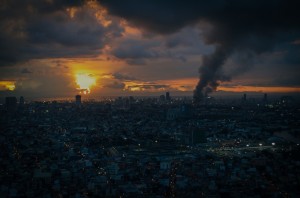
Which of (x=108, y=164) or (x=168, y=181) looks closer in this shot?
(x=168, y=181)

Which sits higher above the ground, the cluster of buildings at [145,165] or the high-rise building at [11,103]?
the high-rise building at [11,103]

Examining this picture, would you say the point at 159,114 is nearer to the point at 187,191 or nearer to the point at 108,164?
the point at 108,164

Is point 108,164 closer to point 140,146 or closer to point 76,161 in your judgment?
point 76,161

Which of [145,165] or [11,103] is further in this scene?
[11,103]

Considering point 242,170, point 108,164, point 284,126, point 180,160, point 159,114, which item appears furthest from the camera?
point 159,114

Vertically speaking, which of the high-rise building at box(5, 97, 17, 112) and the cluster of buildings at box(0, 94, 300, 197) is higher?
the high-rise building at box(5, 97, 17, 112)

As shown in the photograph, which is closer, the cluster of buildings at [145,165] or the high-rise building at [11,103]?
the cluster of buildings at [145,165]

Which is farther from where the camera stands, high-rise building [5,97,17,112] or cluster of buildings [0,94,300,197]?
Result: high-rise building [5,97,17,112]

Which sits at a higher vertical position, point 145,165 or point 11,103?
point 11,103

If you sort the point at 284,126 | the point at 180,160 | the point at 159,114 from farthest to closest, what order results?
the point at 159,114 < the point at 284,126 < the point at 180,160

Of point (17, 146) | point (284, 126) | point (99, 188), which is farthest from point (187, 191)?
point (284, 126)
